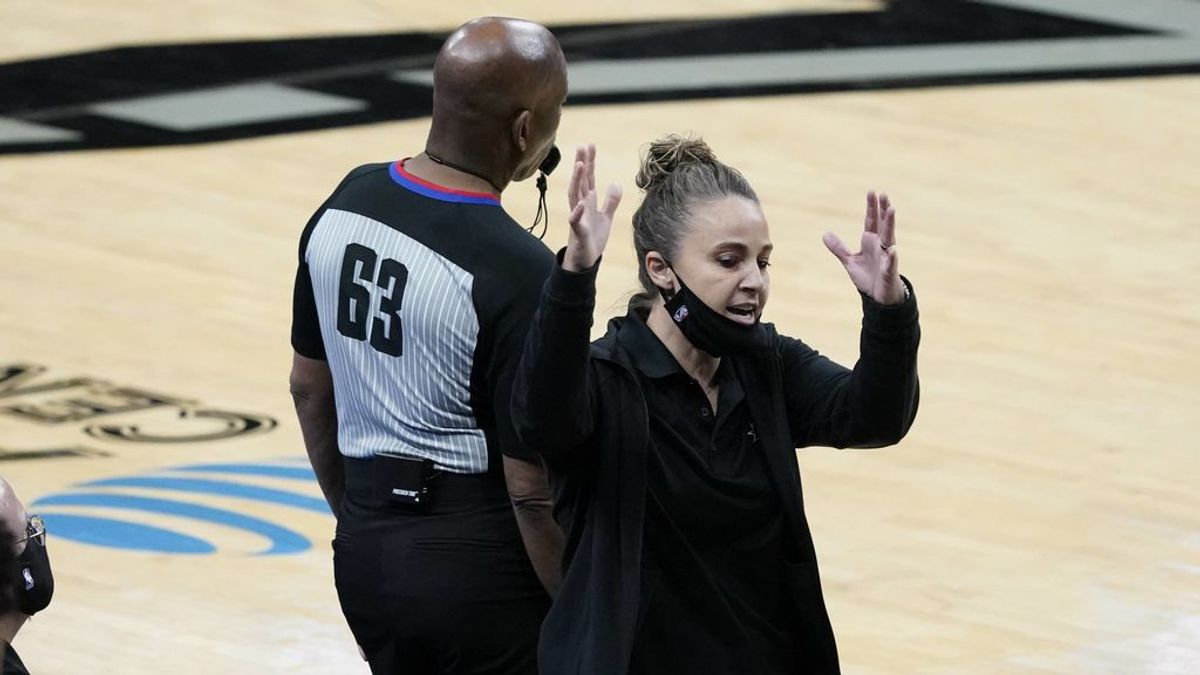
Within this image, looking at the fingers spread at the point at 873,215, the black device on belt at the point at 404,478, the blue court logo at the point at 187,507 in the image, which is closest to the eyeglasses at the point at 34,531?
the black device on belt at the point at 404,478

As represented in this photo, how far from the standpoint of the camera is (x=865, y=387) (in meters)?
3.07

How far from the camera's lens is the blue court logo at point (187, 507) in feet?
18.1

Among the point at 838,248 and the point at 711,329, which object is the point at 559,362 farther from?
the point at 838,248

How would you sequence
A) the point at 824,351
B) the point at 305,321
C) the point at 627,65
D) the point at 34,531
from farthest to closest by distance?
the point at 627,65 < the point at 824,351 < the point at 305,321 < the point at 34,531

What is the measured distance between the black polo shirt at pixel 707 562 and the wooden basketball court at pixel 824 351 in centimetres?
54

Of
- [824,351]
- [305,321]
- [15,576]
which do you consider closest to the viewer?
[15,576]

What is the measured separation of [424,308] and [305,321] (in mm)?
318

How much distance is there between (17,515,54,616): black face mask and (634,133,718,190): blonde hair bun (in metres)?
0.92

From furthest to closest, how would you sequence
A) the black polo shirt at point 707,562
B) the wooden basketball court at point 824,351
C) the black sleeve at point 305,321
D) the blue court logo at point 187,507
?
the blue court logo at point 187,507 < the wooden basketball court at point 824,351 < the black sleeve at point 305,321 < the black polo shirt at point 707,562

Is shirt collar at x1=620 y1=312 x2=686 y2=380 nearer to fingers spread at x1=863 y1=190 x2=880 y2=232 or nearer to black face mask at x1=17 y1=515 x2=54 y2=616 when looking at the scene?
fingers spread at x1=863 y1=190 x2=880 y2=232

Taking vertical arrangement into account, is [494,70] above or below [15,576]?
above

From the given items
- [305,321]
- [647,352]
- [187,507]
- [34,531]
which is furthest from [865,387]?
[187,507]

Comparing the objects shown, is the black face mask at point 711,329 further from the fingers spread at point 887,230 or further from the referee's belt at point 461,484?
the referee's belt at point 461,484

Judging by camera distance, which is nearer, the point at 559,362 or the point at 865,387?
the point at 559,362
